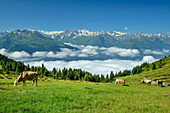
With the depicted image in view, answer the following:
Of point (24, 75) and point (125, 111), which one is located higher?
point (24, 75)

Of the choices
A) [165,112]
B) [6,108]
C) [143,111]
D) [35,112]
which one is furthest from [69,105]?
[165,112]

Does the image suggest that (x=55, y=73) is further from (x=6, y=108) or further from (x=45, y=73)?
(x=6, y=108)

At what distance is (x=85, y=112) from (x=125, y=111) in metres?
4.80

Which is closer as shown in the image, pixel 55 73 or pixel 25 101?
pixel 25 101

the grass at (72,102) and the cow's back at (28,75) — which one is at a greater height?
the cow's back at (28,75)

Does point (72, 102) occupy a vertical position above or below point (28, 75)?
below

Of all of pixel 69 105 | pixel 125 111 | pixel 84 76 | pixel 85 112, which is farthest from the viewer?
pixel 84 76

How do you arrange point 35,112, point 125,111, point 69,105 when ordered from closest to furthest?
point 35,112 < point 125,111 < point 69,105

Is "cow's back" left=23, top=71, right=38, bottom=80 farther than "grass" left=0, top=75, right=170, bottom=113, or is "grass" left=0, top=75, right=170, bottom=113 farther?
"cow's back" left=23, top=71, right=38, bottom=80

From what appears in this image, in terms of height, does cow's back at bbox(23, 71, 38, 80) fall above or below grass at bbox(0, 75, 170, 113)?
above

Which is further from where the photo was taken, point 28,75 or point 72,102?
point 28,75

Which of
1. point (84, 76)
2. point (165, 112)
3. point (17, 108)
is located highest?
point (17, 108)

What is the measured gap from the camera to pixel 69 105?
14.7 metres

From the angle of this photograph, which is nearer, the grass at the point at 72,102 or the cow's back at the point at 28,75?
the grass at the point at 72,102
